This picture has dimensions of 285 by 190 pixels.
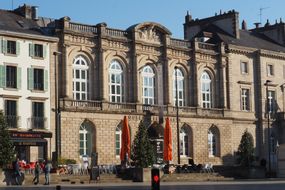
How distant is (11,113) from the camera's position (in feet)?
176

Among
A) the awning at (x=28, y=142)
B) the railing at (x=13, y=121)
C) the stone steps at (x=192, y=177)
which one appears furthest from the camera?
the railing at (x=13, y=121)

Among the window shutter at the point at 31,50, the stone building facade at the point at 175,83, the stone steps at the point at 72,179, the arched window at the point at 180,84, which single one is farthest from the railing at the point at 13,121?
the arched window at the point at 180,84

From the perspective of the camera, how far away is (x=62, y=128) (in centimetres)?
5659

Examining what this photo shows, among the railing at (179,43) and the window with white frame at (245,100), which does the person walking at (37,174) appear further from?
the window with white frame at (245,100)

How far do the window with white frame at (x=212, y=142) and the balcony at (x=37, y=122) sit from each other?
64.9 ft

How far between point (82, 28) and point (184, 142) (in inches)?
612

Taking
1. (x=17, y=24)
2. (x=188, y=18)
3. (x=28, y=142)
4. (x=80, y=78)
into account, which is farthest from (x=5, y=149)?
(x=188, y=18)

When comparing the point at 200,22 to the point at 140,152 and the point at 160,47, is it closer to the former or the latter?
the point at 160,47

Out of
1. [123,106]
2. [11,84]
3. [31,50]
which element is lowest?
[123,106]

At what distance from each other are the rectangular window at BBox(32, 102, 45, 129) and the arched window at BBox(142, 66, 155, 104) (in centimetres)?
1164

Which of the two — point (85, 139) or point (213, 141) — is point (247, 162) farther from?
point (85, 139)

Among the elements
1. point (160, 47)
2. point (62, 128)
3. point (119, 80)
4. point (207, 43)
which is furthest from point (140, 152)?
point (207, 43)

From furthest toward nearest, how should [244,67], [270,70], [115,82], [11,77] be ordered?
[270,70]
[244,67]
[115,82]
[11,77]

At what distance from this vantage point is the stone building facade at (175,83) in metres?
58.9
